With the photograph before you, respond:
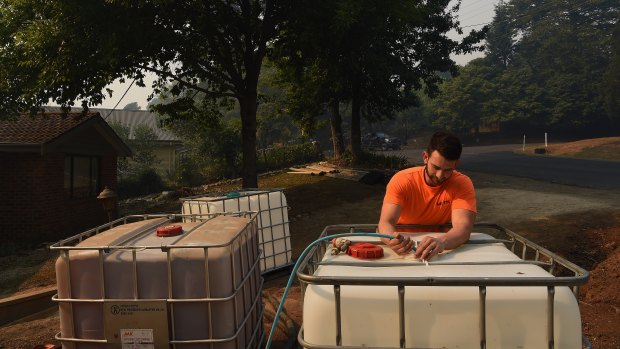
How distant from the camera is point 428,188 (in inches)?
144

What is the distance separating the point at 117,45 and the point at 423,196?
35.5 ft

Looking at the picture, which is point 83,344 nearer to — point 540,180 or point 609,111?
point 540,180

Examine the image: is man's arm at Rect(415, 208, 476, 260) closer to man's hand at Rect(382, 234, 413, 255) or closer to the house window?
man's hand at Rect(382, 234, 413, 255)

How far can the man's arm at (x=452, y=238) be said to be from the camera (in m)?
2.79

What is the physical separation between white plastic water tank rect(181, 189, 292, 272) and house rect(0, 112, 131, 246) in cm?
900

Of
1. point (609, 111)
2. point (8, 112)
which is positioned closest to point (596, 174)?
point (8, 112)

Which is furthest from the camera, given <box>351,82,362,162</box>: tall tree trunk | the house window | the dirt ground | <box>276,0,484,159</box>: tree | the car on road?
the car on road

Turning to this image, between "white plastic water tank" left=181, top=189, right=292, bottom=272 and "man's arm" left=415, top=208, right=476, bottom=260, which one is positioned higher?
"man's arm" left=415, top=208, right=476, bottom=260

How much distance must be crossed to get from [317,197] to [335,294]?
14.5 meters

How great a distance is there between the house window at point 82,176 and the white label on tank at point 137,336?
14640 mm

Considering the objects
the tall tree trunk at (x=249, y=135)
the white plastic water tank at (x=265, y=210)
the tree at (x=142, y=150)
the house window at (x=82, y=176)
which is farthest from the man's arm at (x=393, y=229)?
the tree at (x=142, y=150)

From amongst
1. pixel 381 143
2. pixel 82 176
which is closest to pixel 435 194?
pixel 82 176

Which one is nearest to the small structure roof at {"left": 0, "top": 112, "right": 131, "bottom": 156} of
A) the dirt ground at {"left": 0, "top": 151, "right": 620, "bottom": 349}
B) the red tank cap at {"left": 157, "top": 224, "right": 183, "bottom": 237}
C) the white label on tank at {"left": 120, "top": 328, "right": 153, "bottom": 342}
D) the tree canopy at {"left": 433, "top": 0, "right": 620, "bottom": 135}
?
the dirt ground at {"left": 0, "top": 151, "right": 620, "bottom": 349}

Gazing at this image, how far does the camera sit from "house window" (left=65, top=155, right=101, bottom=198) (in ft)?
52.9
